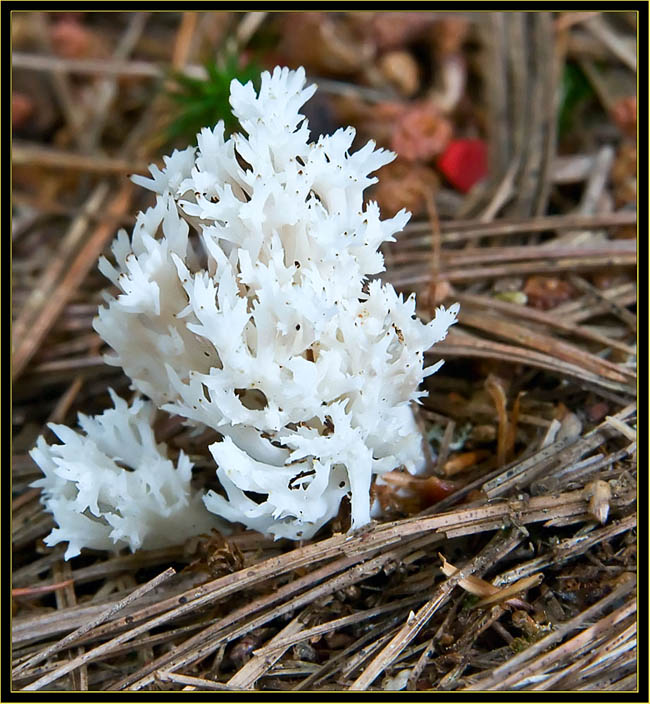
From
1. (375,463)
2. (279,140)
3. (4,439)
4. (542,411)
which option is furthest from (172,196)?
(542,411)

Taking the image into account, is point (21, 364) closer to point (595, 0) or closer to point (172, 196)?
point (172, 196)

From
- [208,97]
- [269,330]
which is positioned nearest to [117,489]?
[269,330]

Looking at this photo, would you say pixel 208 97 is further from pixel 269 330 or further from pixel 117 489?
pixel 117 489

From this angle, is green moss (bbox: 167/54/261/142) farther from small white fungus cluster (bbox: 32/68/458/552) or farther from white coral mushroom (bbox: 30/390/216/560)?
white coral mushroom (bbox: 30/390/216/560)

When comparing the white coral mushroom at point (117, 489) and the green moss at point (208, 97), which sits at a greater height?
the green moss at point (208, 97)

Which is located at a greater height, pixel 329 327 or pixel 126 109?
pixel 126 109

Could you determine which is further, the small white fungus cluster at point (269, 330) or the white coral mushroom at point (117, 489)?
the white coral mushroom at point (117, 489)

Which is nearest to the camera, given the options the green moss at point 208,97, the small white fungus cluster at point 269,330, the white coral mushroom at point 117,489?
the small white fungus cluster at point 269,330

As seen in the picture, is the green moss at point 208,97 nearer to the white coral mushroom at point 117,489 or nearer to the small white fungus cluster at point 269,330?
the small white fungus cluster at point 269,330

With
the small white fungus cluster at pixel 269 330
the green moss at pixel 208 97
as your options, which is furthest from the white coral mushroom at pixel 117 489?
the green moss at pixel 208 97
